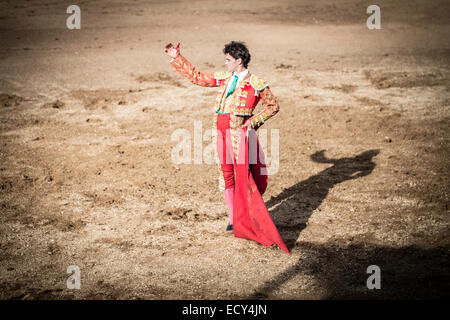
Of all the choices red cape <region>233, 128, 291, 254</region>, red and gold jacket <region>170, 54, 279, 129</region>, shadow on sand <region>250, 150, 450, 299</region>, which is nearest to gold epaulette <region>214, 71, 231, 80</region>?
red and gold jacket <region>170, 54, 279, 129</region>

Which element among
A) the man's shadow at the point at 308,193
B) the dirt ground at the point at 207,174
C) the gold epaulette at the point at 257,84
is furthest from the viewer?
the man's shadow at the point at 308,193

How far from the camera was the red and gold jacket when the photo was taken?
169 inches

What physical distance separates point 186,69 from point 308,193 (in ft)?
7.43

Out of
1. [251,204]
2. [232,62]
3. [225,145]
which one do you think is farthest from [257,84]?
[251,204]

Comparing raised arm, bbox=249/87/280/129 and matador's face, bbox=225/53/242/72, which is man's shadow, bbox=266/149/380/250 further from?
matador's face, bbox=225/53/242/72

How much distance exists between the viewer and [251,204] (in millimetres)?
4508

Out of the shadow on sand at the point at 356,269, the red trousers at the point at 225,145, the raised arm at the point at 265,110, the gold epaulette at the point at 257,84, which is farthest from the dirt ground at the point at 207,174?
the gold epaulette at the point at 257,84

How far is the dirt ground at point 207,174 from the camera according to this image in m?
4.12

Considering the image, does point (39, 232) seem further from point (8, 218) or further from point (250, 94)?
point (250, 94)

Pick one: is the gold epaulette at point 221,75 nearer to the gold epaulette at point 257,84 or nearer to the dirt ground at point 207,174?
the gold epaulette at point 257,84

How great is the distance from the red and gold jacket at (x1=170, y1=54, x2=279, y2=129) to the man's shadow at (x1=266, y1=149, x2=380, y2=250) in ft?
4.05

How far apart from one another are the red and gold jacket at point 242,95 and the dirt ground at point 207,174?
124 cm

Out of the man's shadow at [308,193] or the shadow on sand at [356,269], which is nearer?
the shadow on sand at [356,269]

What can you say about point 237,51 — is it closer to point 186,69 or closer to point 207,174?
point 186,69
